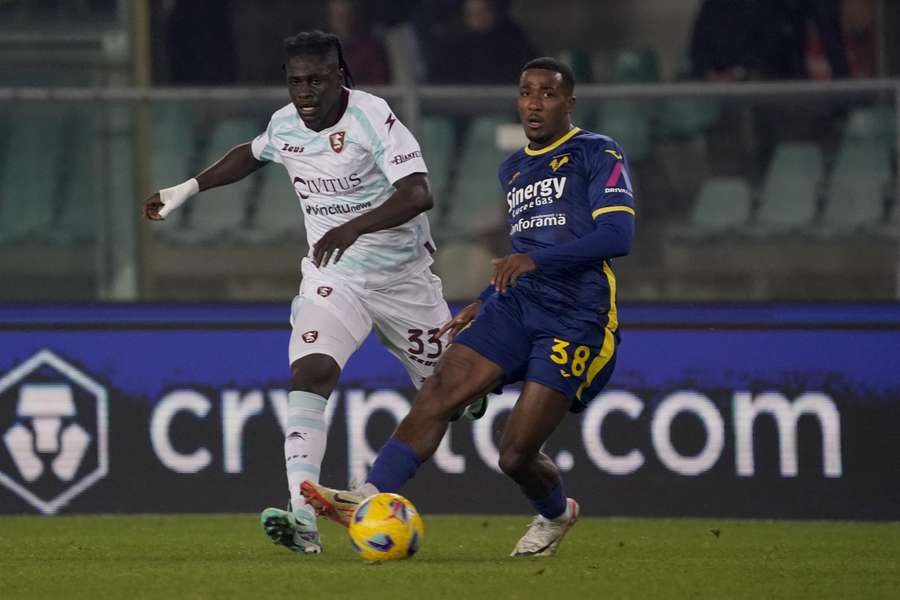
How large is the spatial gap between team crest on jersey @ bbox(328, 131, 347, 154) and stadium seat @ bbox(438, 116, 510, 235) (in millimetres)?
3126

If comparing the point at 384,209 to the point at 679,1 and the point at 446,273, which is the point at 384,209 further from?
the point at 679,1

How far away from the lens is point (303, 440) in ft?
22.9

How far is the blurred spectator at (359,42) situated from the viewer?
1112cm

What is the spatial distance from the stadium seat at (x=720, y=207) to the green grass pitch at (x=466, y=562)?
1949mm

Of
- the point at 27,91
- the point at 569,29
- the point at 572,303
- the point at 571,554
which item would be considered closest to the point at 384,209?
the point at 572,303

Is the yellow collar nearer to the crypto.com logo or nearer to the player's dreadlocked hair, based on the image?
the player's dreadlocked hair

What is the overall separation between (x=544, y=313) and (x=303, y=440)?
110cm

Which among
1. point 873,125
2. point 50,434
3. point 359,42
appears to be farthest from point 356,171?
point 359,42

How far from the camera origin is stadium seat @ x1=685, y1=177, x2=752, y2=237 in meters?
10.2

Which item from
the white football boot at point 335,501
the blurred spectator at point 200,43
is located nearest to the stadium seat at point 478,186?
the blurred spectator at point 200,43

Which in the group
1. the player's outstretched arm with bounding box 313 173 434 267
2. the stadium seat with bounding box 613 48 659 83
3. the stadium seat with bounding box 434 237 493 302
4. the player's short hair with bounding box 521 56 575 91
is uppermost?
the stadium seat with bounding box 613 48 659 83

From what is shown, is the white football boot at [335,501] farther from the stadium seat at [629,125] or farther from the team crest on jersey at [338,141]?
the stadium seat at [629,125]

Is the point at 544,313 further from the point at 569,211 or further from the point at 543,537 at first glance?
the point at 543,537

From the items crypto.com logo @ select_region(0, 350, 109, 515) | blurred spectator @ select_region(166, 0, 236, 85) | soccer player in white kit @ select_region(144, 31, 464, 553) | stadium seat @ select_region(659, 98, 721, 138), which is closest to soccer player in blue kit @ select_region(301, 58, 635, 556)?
soccer player in white kit @ select_region(144, 31, 464, 553)
